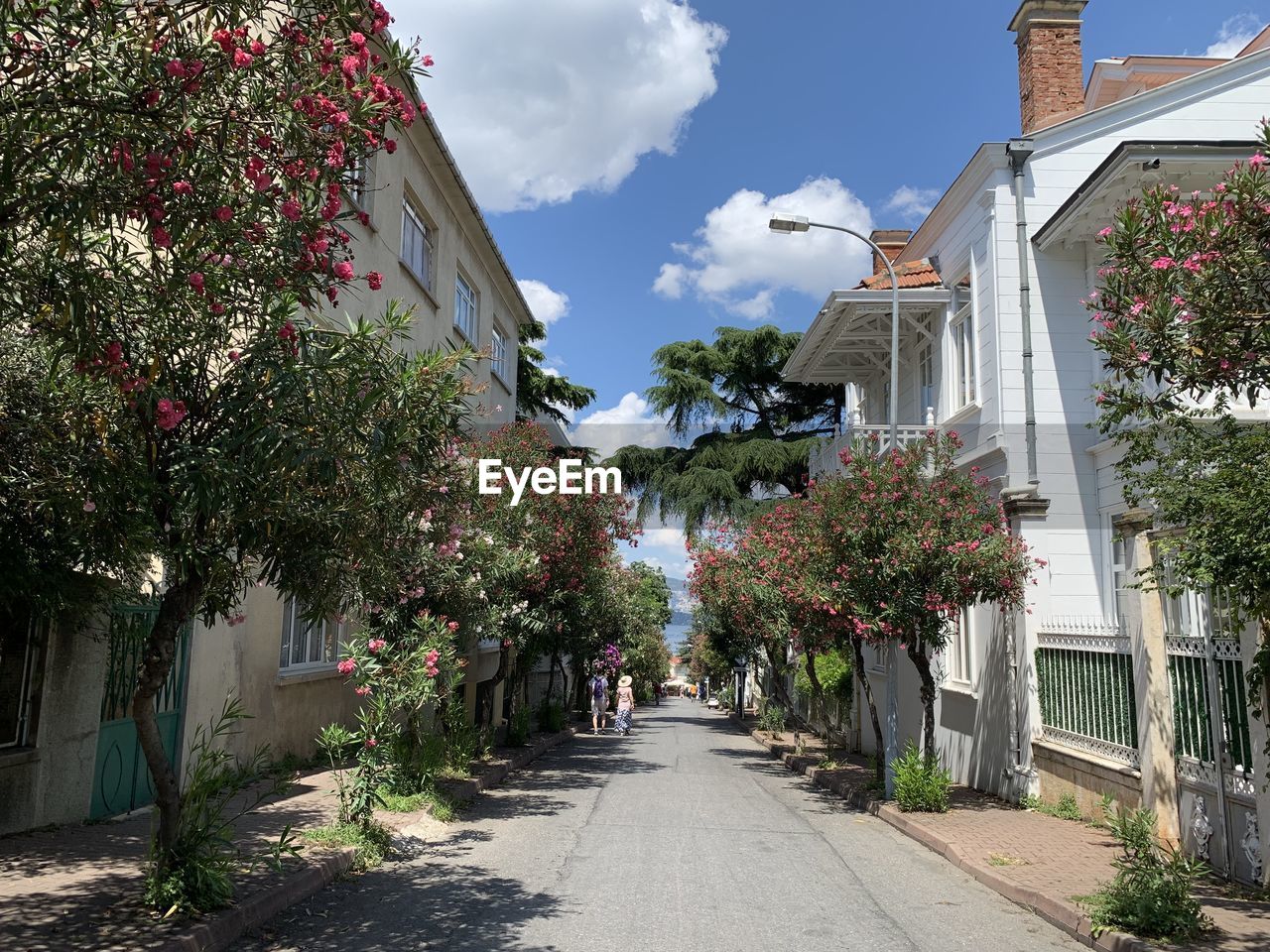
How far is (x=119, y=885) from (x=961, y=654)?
12.9m

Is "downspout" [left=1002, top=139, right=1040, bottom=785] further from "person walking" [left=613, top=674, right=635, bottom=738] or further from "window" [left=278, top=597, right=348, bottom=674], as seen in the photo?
"person walking" [left=613, top=674, right=635, bottom=738]

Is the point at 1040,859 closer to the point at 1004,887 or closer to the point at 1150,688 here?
the point at 1004,887

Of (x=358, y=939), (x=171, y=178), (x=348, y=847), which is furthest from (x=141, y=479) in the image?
(x=348, y=847)

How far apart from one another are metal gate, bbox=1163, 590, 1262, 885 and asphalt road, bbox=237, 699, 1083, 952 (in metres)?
1.99

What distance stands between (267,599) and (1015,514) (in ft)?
34.9

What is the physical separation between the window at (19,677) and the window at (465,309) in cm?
1362

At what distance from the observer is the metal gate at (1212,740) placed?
8.27m

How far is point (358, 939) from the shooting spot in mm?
6629

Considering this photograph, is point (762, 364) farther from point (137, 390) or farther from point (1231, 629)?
point (137, 390)

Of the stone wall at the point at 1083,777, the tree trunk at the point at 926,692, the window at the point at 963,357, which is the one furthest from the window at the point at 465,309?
the stone wall at the point at 1083,777

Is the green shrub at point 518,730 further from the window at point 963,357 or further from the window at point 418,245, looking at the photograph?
the window at point 963,357

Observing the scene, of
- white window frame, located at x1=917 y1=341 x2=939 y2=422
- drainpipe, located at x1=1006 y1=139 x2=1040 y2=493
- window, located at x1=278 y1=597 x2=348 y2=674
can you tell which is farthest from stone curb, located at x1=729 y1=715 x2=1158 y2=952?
window, located at x1=278 y1=597 x2=348 y2=674

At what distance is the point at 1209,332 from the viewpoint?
→ 625 cm

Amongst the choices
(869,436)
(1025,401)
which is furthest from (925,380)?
(869,436)
